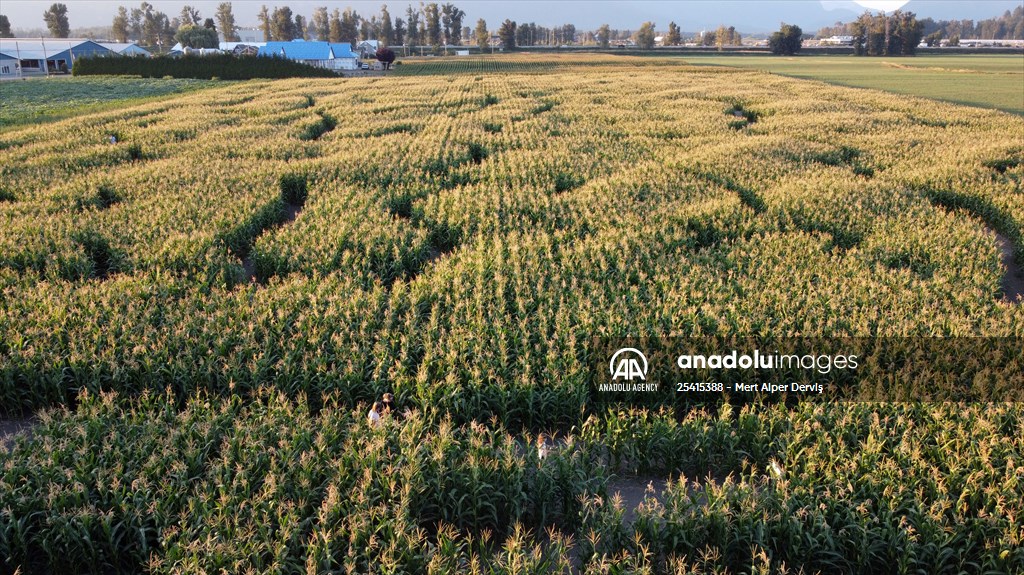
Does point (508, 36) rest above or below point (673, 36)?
below

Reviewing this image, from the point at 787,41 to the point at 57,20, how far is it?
177413 millimetres

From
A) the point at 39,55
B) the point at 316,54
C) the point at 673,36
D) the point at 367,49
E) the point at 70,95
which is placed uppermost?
the point at 673,36

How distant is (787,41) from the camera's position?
13038 centimetres

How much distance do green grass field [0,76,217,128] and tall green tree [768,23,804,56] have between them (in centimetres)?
12083

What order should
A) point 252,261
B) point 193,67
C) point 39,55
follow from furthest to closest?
1. point 39,55
2. point 193,67
3. point 252,261

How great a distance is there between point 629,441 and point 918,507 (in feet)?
9.45

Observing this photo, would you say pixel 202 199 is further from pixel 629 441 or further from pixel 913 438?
pixel 913 438

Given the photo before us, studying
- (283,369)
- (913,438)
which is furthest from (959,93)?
(283,369)

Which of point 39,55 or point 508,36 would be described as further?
point 508,36

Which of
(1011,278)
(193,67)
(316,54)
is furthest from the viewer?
(316,54)

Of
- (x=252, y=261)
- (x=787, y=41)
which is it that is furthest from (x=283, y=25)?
(x=252, y=261)

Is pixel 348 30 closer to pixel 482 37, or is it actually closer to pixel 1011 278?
pixel 482 37

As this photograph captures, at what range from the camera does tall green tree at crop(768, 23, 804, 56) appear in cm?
12825

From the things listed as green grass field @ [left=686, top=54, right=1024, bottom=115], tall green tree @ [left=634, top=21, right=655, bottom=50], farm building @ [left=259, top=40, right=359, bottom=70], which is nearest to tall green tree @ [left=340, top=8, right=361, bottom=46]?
farm building @ [left=259, top=40, right=359, bottom=70]
